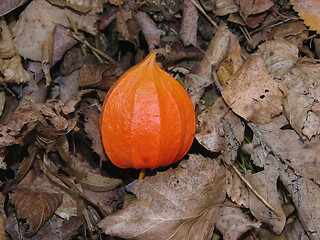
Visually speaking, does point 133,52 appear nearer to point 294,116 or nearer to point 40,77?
point 40,77

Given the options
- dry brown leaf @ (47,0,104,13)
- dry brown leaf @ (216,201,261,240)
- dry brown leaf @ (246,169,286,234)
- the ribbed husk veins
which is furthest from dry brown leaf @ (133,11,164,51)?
dry brown leaf @ (216,201,261,240)

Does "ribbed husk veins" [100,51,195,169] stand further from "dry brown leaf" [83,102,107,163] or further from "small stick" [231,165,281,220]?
"small stick" [231,165,281,220]

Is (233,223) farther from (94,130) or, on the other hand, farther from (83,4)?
(83,4)

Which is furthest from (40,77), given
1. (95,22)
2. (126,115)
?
(126,115)

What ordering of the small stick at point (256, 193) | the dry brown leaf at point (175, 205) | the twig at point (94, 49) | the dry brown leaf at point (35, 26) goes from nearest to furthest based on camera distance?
the dry brown leaf at point (175, 205) < the small stick at point (256, 193) < the dry brown leaf at point (35, 26) < the twig at point (94, 49)

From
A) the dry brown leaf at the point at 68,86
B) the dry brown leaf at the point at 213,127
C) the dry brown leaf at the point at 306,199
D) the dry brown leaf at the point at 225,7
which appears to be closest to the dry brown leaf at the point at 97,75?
the dry brown leaf at the point at 68,86

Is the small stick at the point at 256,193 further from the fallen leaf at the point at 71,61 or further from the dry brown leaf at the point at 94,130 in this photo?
the fallen leaf at the point at 71,61
